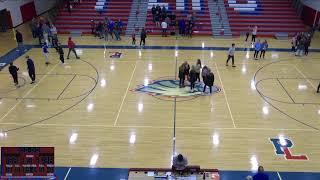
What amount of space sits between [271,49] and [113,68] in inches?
448

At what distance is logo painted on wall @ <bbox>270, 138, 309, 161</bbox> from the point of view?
37.2 feet

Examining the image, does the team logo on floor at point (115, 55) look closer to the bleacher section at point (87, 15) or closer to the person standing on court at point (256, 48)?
the bleacher section at point (87, 15)

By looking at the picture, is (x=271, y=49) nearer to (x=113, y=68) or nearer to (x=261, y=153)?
(x=113, y=68)

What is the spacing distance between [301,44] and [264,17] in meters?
8.72

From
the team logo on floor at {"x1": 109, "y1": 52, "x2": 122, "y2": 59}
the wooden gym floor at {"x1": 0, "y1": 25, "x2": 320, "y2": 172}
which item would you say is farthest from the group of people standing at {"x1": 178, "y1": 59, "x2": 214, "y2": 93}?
the team logo on floor at {"x1": 109, "y1": 52, "x2": 122, "y2": 59}

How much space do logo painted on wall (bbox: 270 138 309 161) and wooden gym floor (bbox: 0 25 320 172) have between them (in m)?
0.16

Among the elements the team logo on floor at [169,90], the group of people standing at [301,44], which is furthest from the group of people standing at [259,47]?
the team logo on floor at [169,90]

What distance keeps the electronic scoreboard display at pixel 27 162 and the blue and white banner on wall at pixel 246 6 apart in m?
26.4

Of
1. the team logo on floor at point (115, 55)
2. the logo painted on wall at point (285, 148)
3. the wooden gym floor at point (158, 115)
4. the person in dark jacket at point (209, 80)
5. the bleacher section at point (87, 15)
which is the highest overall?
the bleacher section at point (87, 15)

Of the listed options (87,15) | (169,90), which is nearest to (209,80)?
(169,90)

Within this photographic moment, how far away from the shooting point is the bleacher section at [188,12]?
29292 mm

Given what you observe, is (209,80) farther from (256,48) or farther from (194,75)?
(256,48)

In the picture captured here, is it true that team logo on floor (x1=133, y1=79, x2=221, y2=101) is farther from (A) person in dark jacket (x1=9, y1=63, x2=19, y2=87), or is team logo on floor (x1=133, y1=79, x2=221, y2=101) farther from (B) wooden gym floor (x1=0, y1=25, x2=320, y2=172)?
(A) person in dark jacket (x1=9, y1=63, x2=19, y2=87)

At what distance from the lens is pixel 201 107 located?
15.0 metres
